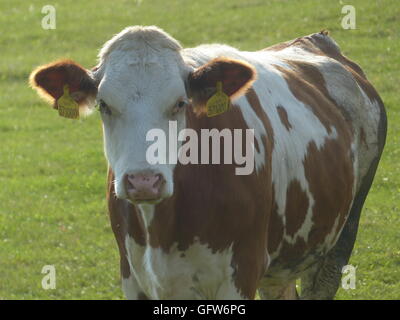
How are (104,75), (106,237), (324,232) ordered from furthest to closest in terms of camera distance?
(106,237)
(324,232)
(104,75)

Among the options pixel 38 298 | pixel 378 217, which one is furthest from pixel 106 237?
pixel 378 217

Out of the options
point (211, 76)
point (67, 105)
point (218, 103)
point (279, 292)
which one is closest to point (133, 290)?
point (67, 105)

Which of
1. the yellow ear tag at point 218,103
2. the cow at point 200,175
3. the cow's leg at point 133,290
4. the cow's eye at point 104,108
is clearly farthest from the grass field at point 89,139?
the cow's eye at point 104,108

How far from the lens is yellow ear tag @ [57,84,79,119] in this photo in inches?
238

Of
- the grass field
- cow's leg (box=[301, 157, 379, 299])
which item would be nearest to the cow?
cow's leg (box=[301, 157, 379, 299])

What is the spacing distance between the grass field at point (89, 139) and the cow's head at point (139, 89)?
12.8 feet

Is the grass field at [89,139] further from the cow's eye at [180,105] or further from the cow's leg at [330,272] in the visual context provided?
the cow's eye at [180,105]

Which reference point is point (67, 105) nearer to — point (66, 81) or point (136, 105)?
point (66, 81)

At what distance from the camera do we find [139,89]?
564 centimetres

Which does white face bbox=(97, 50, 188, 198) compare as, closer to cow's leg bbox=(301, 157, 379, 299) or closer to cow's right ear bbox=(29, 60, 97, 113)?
cow's right ear bbox=(29, 60, 97, 113)

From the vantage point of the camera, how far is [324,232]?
738 centimetres
